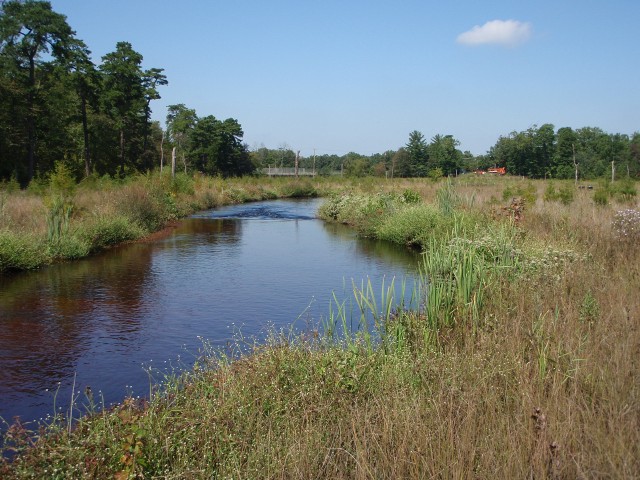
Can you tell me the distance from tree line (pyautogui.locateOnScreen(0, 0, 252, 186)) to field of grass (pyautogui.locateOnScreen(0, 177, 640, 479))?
27.0 meters

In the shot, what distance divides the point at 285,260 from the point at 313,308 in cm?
632

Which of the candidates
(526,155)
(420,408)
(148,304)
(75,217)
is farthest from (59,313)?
(526,155)

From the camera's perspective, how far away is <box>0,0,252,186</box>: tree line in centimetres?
3356

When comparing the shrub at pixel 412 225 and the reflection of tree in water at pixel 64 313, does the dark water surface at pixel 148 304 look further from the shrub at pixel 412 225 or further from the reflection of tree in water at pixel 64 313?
the shrub at pixel 412 225

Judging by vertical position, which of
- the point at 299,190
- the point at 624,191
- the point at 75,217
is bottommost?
the point at 75,217

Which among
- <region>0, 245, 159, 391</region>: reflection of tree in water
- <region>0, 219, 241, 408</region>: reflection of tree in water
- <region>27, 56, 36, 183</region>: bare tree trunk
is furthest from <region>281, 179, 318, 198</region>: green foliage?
<region>0, 245, 159, 391</region>: reflection of tree in water

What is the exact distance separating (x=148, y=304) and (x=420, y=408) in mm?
8095

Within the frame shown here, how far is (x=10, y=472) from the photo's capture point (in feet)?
12.5

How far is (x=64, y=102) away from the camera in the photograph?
3953 centimetres

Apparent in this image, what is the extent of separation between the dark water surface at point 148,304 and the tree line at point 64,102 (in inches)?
645

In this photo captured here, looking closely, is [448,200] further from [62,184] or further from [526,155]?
[526,155]

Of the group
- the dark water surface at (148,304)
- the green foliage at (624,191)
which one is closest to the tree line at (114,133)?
the dark water surface at (148,304)

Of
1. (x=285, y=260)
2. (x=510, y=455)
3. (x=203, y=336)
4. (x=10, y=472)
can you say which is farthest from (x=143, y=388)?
(x=285, y=260)

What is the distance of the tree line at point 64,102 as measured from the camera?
3356 cm
